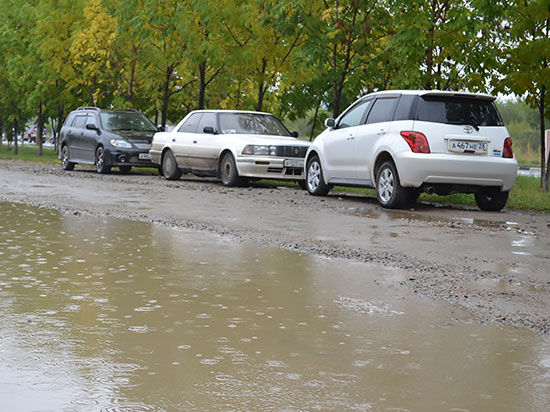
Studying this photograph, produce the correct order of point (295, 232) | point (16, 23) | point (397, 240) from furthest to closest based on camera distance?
point (16, 23)
point (295, 232)
point (397, 240)

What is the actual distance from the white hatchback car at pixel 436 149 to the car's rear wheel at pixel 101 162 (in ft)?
36.6

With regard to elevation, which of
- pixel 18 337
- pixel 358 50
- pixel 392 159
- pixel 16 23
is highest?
pixel 16 23

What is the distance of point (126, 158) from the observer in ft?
83.1

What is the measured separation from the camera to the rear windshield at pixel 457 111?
582 inches

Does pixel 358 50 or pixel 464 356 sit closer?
pixel 464 356

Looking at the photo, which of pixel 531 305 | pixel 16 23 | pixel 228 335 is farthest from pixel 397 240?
pixel 16 23

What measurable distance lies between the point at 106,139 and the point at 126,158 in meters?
0.89

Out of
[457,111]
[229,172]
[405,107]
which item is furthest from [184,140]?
[457,111]

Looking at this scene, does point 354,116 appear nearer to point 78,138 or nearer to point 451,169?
point 451,169

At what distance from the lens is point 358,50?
2391 cm

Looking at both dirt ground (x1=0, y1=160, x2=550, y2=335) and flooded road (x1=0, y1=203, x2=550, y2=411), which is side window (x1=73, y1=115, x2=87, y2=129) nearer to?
dirt ground (x1=0, y1=160, x2=550, y2=335)

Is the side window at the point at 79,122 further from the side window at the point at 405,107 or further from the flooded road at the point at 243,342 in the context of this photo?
the flooded road at the point at 243,342

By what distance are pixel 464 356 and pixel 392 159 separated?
9862 mm

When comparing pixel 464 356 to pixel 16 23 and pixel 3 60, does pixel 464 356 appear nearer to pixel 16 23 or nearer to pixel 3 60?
pixel 16 23
